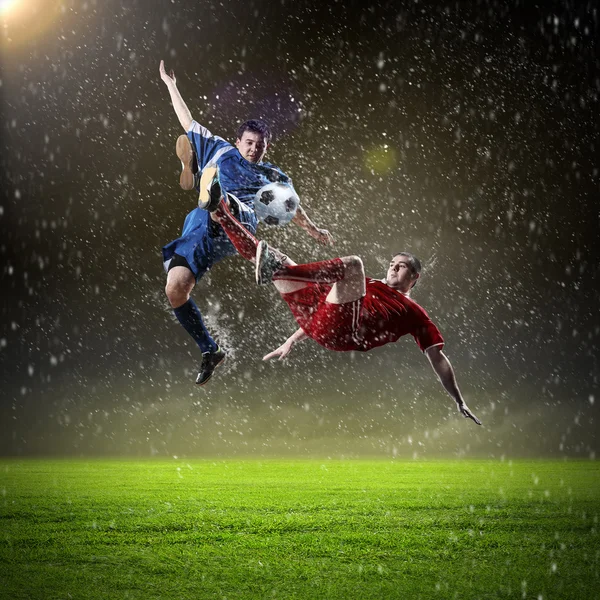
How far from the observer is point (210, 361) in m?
5.54

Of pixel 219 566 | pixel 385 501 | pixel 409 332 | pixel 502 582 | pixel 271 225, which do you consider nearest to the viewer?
pixel 271 225

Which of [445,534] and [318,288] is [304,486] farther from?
[318,288]

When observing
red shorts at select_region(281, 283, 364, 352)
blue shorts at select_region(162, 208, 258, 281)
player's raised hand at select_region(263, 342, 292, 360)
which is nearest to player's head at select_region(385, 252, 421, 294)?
red shorts at select_region(281, 283, 364, 352)

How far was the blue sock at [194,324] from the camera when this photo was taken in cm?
533

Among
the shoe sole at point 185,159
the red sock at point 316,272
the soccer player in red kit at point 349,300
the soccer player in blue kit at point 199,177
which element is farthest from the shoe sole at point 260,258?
the shoe sole at point 185,159

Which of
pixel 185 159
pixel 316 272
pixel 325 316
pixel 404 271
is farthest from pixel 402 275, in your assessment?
pixel 185 159

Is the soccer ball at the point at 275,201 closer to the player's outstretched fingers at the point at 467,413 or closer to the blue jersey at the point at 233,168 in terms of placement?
the blue jersey at the point at 233,168

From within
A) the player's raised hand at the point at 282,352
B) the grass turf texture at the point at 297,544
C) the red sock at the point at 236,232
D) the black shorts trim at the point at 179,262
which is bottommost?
the grass turf texture at the point at 297,544

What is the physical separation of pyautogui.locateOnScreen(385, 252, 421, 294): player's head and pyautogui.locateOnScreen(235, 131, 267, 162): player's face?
4.88 feet

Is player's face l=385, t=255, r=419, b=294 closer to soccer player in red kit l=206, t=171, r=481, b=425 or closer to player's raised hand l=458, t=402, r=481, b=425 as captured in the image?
soccer player in red kit l=206, t=171, r=481, b=425

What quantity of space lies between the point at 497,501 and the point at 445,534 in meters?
5.55

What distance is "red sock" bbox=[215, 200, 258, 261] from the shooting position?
4.46 meters

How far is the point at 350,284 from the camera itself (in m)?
4.82

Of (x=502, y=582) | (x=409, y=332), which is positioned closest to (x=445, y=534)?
(x=502, y=582)
